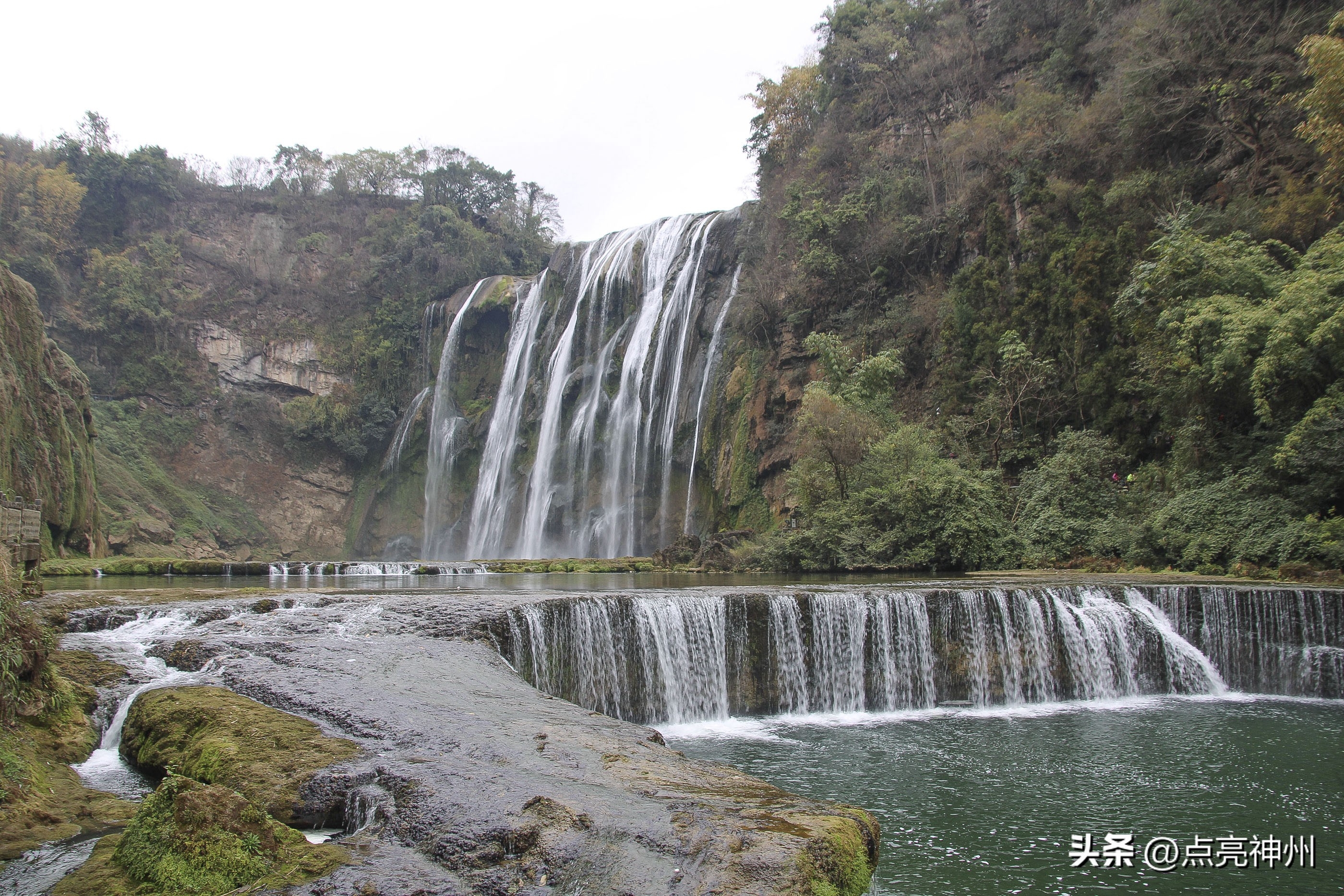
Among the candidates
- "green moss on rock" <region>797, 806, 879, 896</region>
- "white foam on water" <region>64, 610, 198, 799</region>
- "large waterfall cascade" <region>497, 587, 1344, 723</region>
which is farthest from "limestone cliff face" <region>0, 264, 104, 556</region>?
"green moss on rock" <region>797, 806, 879, 896</region>

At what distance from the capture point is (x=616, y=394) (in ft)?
115

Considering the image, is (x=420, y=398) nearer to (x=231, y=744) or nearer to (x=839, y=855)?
(x=231, y=744)

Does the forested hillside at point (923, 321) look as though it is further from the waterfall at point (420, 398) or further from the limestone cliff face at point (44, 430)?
the limestone cliff face at point (44, 430)

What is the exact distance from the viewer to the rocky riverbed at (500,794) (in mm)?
3373

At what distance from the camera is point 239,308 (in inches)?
1930

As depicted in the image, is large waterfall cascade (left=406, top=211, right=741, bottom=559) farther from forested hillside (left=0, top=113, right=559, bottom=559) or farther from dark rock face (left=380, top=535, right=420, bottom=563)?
forested hillside (left=0, top=113, right=559, bottom=559)

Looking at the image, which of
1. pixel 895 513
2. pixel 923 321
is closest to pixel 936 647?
pixel 895 513

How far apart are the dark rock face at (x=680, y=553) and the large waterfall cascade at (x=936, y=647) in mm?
12881

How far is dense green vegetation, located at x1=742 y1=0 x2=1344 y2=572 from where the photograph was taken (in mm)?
15227

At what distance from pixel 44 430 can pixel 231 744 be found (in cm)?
2518

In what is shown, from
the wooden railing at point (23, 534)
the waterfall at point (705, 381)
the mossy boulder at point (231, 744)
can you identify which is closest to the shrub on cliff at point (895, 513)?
the waterfall at point (705, 381)

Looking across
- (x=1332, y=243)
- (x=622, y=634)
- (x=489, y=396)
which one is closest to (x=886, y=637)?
(x=622, y=634)

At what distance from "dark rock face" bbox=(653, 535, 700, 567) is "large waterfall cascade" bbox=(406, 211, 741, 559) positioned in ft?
17.2

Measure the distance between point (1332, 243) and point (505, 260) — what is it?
42425 millimetres
